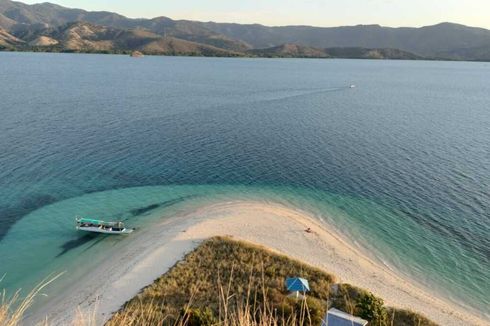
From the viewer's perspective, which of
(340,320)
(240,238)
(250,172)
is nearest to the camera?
(340,320)

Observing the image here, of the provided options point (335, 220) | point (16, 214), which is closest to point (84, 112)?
point (16, 214)

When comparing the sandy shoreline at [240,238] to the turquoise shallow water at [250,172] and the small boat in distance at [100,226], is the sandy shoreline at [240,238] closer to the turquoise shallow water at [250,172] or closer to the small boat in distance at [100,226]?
the small boat in distance at [100,226]

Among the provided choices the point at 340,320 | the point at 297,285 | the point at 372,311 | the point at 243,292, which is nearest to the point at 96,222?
the point at 243,292

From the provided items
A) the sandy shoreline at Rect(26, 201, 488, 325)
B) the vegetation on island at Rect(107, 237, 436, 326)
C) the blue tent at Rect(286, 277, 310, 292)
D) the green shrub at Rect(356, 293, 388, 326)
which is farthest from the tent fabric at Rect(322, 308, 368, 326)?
the sandy shoreline at Rect(26, 201, 488, 325)

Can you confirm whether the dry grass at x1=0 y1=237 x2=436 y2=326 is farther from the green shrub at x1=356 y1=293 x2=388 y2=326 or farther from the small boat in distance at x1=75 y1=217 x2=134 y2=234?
the small boat in distance at x1=75 y1=217 x2=134 y2=234

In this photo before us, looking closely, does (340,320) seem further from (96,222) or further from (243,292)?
(96,222)

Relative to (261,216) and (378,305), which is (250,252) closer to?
(261,216)
